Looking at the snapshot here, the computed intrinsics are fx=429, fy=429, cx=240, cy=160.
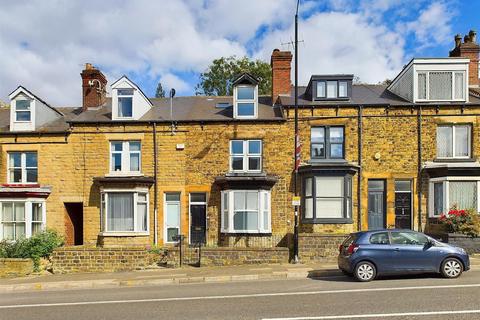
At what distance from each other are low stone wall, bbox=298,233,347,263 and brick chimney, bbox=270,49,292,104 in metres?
8.78

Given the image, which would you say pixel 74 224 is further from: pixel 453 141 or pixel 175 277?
pixel 453 141

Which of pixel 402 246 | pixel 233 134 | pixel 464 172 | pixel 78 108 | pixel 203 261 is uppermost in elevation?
pixel 78 108

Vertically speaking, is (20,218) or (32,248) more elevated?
(20,218)

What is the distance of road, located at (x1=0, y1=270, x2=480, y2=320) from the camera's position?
28.8 feet

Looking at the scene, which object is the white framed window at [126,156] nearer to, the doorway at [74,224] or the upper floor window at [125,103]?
the upper floor window at [125,103]

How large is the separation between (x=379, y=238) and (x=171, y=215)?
39.2 ft

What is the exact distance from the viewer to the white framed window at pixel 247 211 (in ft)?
68.7

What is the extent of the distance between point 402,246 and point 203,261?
801cm

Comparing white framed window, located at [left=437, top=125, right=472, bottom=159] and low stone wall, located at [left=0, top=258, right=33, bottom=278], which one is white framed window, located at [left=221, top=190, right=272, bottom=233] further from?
white framed window, located at [left=437, top=125, right=472, bottom=159]

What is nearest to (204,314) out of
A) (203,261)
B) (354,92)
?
(203,261)

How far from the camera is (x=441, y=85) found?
861 inches

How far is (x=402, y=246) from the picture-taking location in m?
12.6

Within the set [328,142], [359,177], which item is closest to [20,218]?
[328,142]

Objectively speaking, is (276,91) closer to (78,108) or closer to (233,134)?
(233,134)
